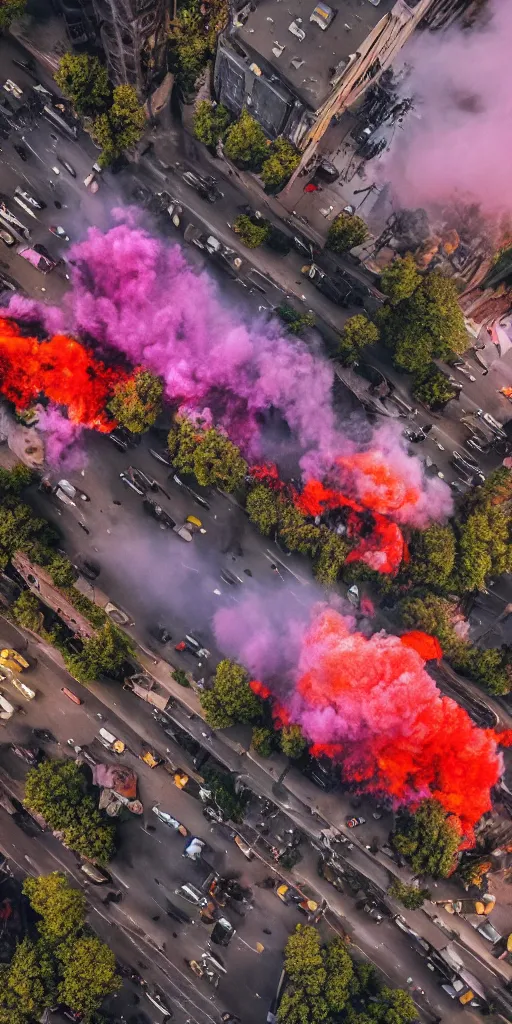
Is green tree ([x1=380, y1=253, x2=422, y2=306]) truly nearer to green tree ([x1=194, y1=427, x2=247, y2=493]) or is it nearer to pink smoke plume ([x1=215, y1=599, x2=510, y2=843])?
green tree ([x1=194, y1=427, x2=247, y2=493])

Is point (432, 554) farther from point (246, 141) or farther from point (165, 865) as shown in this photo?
point (246, 141)

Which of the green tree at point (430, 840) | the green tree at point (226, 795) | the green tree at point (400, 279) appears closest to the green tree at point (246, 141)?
the green tree at point (400, 279)

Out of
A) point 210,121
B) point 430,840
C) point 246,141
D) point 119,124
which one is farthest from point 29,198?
point 430,840

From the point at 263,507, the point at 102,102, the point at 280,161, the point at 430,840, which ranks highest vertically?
the point at 280,161

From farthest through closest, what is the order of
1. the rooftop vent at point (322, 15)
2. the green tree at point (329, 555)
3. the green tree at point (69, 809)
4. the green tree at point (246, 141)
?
the green tree at point (246, 141), the green tree at point (329, 555), the rooftop vent at point (322, 15), the green tree at point (69, 809)

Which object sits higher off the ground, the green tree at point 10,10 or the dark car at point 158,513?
the green tree at point 10,10

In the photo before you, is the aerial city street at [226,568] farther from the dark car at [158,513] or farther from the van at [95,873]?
the van at [95,873]

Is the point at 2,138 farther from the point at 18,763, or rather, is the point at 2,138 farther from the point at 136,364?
the point at 18,763
